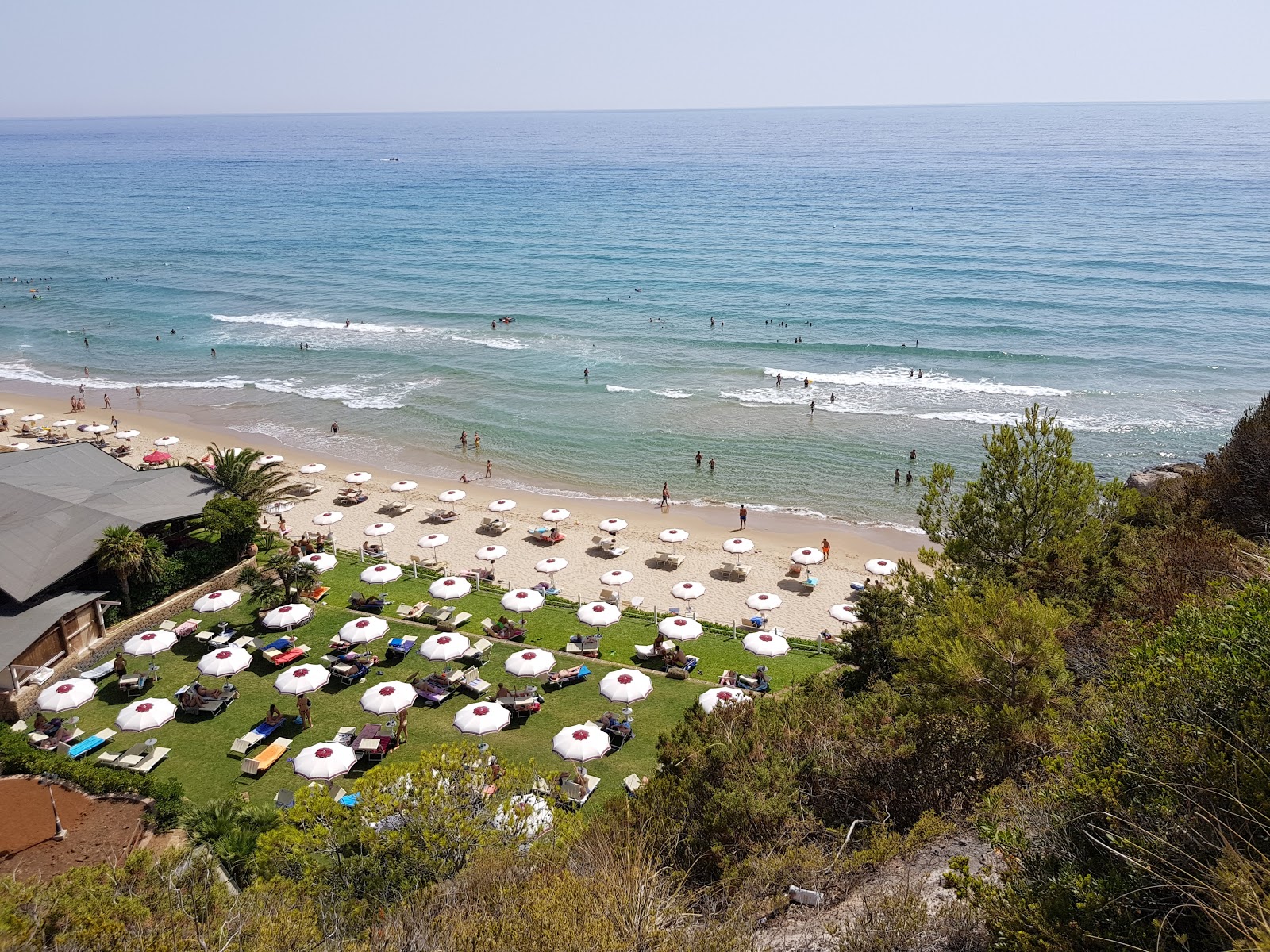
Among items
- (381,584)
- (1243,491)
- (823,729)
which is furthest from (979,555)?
(381,584)

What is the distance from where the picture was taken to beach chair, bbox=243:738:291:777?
1697 centimetres

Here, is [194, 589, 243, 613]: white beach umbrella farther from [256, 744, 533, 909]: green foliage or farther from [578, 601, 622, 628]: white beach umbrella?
[256, 744, 533, 909]: green foliage

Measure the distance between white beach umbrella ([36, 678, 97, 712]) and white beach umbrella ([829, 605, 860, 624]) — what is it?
19.2m

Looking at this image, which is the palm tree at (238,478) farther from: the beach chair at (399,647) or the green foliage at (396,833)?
the green foliage at (396,833)

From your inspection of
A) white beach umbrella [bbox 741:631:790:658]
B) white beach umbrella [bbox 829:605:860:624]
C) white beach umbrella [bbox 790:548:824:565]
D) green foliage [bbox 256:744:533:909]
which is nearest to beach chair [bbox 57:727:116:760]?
green foliage [bbox 256:744:533:909]

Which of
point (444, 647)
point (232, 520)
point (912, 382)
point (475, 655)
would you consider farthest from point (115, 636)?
point (912, 382)

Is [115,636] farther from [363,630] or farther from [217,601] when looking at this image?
[363,630]

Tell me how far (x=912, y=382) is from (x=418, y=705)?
3836 cm

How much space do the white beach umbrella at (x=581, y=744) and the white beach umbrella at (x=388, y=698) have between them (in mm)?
3612

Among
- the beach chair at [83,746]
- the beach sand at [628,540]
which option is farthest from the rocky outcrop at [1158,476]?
the beach chair at [83,746]

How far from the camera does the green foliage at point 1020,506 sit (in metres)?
16.2

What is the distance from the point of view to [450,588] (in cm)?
2448

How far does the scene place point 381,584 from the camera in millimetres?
26875

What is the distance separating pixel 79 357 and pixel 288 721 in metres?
49.4
